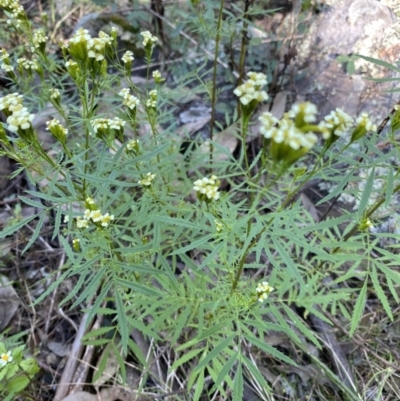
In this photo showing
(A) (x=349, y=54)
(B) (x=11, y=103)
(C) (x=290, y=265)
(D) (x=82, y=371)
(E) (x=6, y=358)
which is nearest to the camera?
(C) (x=290, y=265)

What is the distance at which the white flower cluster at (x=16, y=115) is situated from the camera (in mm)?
1486

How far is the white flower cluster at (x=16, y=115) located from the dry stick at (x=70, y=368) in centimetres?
142

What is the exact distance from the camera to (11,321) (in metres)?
2.88

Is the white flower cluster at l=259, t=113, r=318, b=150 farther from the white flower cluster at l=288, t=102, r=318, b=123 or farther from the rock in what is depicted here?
the rock

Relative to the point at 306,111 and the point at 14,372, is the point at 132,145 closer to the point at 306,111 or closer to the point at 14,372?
the point at 306,111

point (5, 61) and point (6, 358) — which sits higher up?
point (5, 61)

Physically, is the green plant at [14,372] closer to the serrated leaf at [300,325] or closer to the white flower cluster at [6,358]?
the white flower cluster at [6,358]

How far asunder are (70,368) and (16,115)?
171cm

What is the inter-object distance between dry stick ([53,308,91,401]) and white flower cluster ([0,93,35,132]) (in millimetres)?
1419

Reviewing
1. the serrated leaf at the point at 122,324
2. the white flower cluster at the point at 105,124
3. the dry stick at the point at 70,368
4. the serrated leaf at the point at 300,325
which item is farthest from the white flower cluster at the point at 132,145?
the dry stick at the point at 70,368

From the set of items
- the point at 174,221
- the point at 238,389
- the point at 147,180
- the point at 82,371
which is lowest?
the point at 82,371

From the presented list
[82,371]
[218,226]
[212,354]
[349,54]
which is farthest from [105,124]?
[349,54]

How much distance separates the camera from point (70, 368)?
99.3 inches

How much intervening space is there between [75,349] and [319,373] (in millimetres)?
1555
